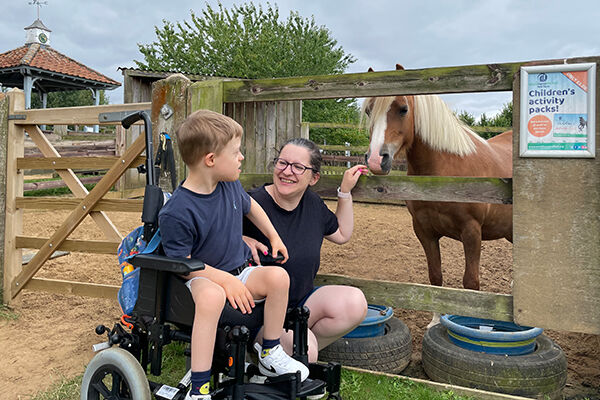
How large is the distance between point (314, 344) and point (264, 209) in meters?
0.68

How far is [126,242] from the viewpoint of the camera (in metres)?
2.10

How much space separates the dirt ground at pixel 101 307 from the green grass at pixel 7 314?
4 centimetres

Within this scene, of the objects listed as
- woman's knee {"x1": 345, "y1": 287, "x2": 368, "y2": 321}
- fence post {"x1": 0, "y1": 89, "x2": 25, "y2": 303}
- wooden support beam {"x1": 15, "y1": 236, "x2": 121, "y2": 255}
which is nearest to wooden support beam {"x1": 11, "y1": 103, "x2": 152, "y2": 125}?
fence post {"x1": 0, "y1": 89, "x2": 25, "y2": 303}

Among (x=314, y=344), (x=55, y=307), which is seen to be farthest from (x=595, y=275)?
(x=55, y=307)

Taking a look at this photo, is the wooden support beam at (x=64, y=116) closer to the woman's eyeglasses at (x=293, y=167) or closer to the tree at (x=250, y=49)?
the woman's eyeglasses at (x=293, y=167)

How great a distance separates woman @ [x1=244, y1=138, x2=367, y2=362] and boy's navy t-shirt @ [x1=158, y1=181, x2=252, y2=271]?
0.24m

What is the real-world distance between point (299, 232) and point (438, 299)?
2.57ft

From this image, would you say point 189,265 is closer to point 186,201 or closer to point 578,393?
point 186,201

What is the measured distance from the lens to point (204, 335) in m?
1.73

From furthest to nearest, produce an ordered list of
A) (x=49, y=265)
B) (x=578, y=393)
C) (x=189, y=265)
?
(x=49, y=265), (x=578, y=393), (x=189, y=265)

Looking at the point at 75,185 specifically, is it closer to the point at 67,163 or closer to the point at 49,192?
the point at 67,163

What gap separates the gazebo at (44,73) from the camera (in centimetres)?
1758

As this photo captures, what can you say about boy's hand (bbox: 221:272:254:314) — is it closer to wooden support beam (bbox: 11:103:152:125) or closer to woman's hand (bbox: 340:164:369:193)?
woman's hand (bbox: 340:164:369:193)

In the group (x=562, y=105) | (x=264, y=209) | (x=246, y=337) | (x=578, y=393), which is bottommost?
(x=578, y=393)
